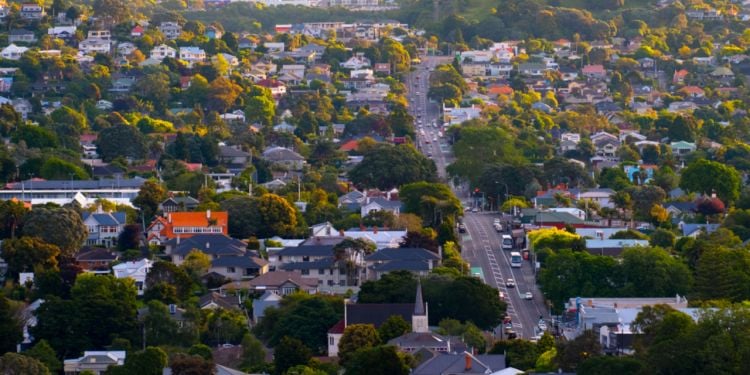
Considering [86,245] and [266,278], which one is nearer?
[266,278]

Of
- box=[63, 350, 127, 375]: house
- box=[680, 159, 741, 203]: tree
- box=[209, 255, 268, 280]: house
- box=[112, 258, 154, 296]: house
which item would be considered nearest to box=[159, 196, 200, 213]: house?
box=[209, 255, 268, 280]: house

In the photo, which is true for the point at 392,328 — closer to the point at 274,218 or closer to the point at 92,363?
the point at 92,363

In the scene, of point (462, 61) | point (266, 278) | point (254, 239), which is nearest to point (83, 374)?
point (266, 278)

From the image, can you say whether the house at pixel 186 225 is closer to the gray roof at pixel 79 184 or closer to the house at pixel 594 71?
the gray roof at pixel 79 184

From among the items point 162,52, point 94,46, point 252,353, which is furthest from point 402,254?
point 94,46

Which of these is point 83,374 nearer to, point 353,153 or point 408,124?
point 353,153

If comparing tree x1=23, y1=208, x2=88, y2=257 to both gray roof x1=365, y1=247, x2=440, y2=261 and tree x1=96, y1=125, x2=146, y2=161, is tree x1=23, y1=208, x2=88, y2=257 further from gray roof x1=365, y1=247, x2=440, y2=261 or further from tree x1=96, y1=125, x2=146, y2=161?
tree x1=96, y1=125, x2=146, y2=161
